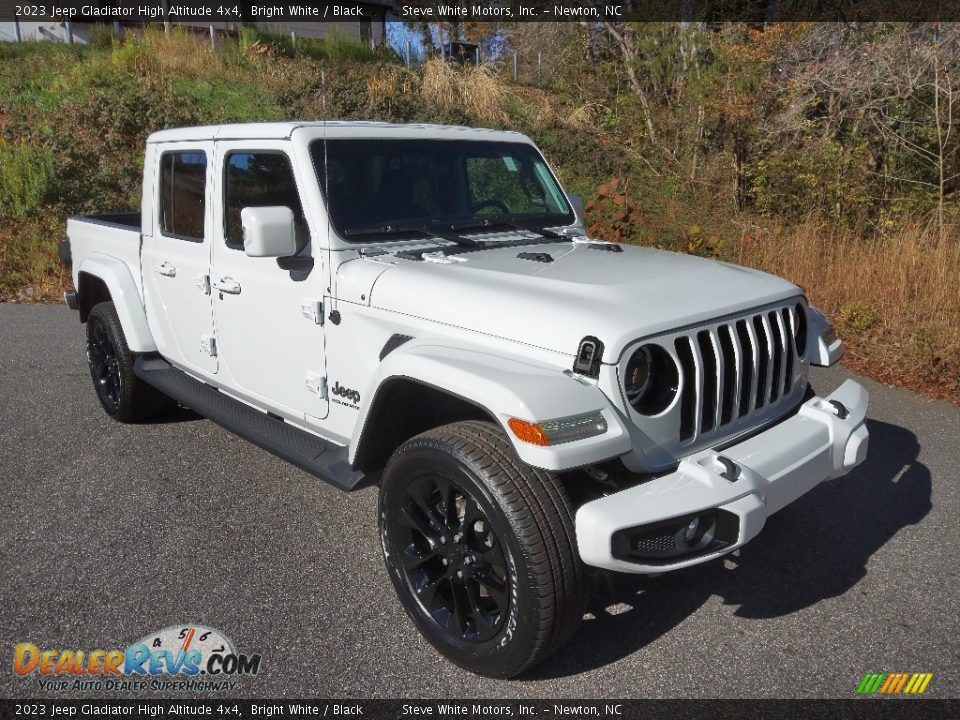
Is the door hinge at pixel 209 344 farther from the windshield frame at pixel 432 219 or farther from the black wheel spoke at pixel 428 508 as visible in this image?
the black wheel spoke at pixel 428 508

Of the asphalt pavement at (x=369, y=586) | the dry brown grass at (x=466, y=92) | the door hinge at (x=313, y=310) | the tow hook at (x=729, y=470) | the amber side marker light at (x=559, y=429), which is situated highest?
the dry brown grass at (x=466, y=92)

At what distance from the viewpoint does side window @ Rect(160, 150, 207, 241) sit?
13.6 ft

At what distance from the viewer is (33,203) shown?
428 inches

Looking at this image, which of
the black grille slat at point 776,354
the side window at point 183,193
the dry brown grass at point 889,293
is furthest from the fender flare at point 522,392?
the dry brown grass at point 889,293

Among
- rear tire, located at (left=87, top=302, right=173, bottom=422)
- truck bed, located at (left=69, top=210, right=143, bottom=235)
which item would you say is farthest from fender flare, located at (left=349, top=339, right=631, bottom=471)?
truck bed, located at (left=69, top=210, right=143, bottom=235)

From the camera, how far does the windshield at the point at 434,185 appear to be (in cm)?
350

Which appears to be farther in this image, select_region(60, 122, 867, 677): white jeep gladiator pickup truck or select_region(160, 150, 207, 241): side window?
select_region(160, 150, 207, 241): side window

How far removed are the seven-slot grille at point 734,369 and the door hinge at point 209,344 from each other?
2598 millimetres

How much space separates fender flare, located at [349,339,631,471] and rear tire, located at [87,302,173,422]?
2.75 meters

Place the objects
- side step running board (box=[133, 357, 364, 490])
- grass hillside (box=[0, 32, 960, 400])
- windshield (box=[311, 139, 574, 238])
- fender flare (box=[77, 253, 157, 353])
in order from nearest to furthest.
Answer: side step running board (box=[133, 357, 364, 490])
windshield (box=[311, 139, 574, 238])
fender flare (box=[77, 253, 157, 353])
grass hillside (box=[0, 32, 960, 400])

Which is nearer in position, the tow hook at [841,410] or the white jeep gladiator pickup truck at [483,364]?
the white jeep gladiator pickup truck at [483,364]

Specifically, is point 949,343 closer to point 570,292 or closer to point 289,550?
point 570,292

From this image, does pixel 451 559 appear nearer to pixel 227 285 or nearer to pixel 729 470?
pixel 729 470

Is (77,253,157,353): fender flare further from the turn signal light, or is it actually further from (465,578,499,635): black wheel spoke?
the turn signal light
